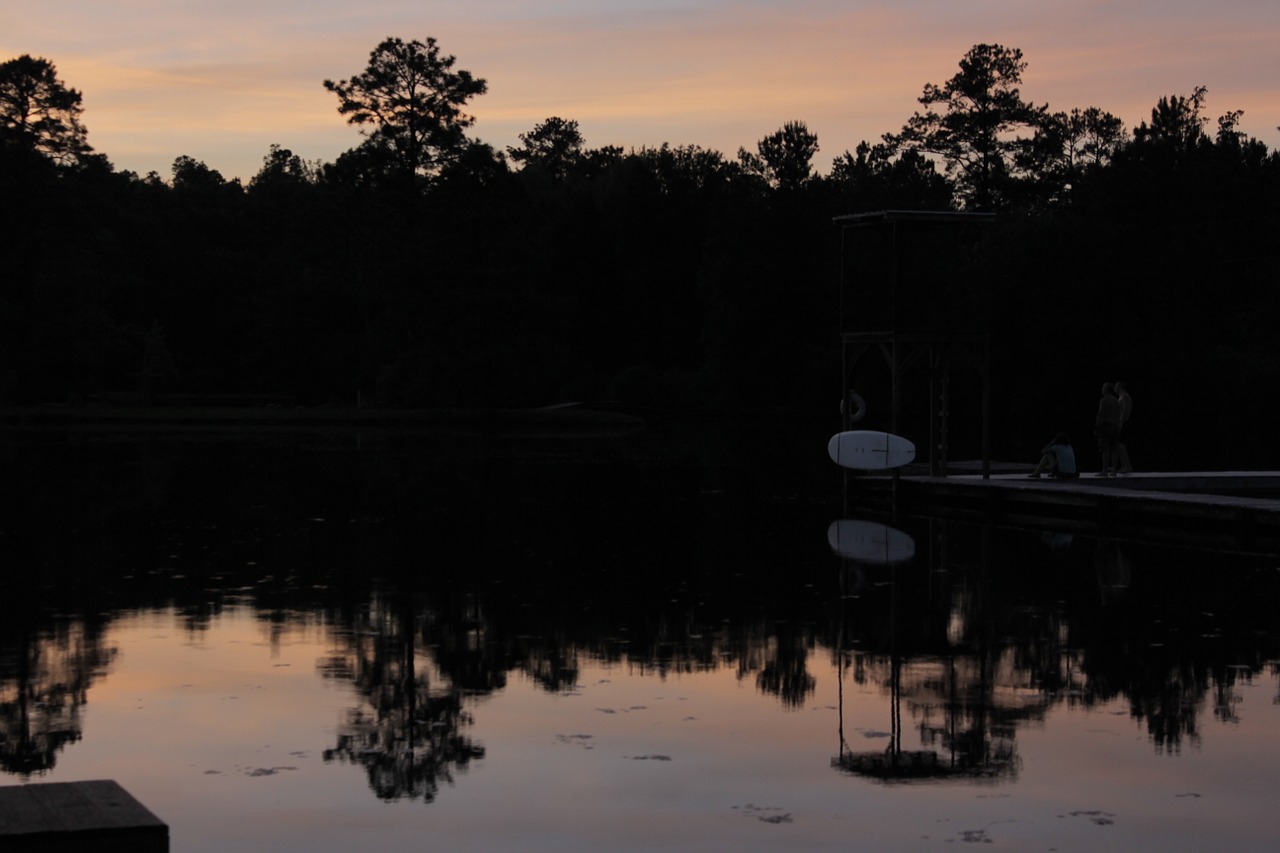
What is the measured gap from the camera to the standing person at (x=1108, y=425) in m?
31.7

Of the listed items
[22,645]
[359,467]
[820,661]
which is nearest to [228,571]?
[22,645]

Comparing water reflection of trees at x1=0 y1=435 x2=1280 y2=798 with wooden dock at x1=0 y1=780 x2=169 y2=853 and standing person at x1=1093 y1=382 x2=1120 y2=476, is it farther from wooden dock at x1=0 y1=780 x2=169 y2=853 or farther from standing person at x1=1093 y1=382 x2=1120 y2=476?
standing person at x1=1093 y1=382 x2=1120 y2=476

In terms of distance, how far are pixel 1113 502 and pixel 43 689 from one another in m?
18.6

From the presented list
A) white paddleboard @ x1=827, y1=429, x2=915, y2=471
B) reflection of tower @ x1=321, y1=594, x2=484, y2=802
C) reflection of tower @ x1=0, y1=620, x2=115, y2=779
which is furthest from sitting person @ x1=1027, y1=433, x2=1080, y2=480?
reflection of tower @ x1=0, y1=620, x2=115, y2=779

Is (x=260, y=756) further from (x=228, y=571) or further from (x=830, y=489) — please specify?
(x=830, y=489)

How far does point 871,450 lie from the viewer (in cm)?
3256

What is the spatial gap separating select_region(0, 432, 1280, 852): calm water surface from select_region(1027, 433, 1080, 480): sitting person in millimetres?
4477

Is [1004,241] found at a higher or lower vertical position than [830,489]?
higher

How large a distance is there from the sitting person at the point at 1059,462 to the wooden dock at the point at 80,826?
25.4 m

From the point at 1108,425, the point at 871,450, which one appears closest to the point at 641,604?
the point at 871,450

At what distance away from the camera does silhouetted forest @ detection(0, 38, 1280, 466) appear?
73625 millimetres

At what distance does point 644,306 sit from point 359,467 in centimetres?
5564

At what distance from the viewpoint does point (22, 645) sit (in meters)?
15.4

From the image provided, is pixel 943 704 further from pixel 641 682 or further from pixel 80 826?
pixel 80 826
